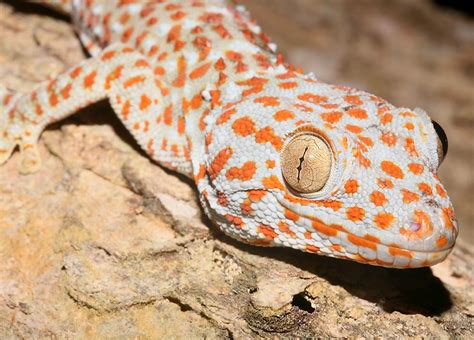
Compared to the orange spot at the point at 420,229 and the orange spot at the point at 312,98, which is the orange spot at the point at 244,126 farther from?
the orange spot at the point at 420,229

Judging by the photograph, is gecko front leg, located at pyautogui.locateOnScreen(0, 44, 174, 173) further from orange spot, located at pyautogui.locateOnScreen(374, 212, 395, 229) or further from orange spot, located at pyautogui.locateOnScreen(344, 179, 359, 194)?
orange spot, located at pyautogui.locateOnScreen(374, 212, 395, 229)

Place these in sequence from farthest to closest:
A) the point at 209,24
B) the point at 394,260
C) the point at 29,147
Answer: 1. the point at 209,24
2. the point at 29,147
3. the point at 394,260

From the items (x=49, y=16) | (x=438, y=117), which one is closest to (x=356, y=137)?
(x=49, y=16)

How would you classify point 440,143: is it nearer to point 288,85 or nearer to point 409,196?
point 409,196

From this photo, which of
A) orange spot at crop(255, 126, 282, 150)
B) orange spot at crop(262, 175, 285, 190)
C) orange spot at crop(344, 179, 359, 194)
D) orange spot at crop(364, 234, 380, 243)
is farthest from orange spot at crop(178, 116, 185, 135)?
orange spot at crop(364, 234, 380, 243)

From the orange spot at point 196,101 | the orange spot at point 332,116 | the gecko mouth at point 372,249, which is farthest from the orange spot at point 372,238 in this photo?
the orange spot at point 196,101

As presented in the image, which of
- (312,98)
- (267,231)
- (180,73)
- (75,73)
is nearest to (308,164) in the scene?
(267,231)

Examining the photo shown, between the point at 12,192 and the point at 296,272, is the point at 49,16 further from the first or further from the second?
the point at 296,272
